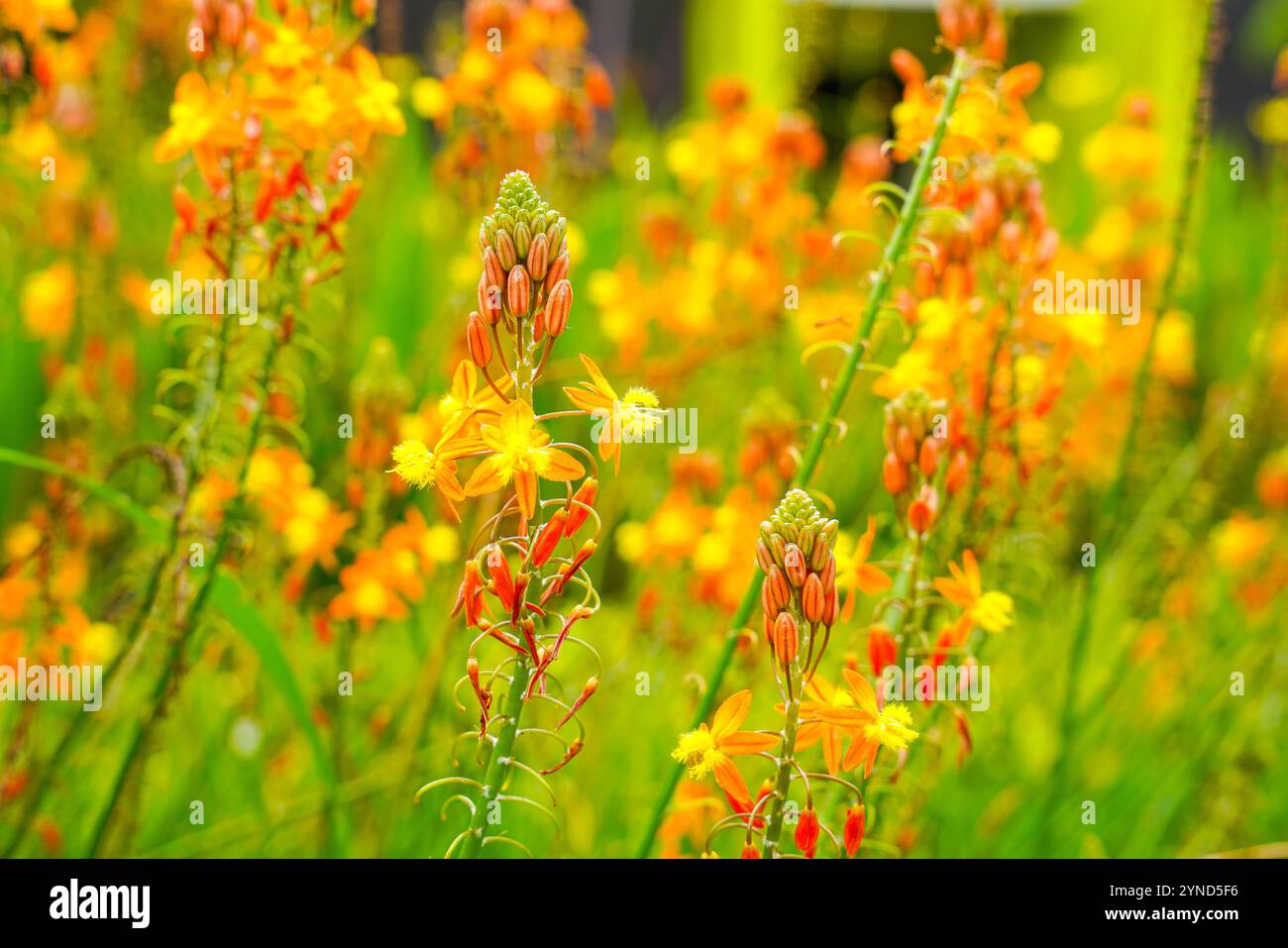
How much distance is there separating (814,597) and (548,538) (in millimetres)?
206

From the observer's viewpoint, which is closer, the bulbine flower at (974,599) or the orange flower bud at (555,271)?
the orange flower bud at (555,271)

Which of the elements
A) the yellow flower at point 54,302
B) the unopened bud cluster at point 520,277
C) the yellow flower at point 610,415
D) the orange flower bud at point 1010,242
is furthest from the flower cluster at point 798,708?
the yellow flower at point 54,302

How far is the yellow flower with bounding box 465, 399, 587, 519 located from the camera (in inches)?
35.1

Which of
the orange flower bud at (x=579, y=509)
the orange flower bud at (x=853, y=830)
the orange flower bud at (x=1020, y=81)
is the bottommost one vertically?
the orange flower bud at (x=853, y=830)

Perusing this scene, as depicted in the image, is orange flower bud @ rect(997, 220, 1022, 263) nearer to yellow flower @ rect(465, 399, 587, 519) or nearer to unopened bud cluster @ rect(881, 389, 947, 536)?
unopened bud cluster @ rect(881, 389, 947, 536)

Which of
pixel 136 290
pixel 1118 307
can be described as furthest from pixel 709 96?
pixel 136 290

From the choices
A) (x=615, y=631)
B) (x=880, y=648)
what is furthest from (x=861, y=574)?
(x=615, y=631)

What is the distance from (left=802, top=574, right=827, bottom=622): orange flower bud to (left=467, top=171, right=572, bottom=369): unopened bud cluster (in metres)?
0.26

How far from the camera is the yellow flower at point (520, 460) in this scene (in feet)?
2.92

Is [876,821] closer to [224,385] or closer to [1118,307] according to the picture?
[224,385]

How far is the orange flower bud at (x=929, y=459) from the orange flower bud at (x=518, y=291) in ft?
1.75

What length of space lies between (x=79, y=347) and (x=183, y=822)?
1.09 m

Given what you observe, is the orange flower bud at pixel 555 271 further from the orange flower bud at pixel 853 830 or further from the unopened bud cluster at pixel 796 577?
the orange flower bud at pixel 853 830
